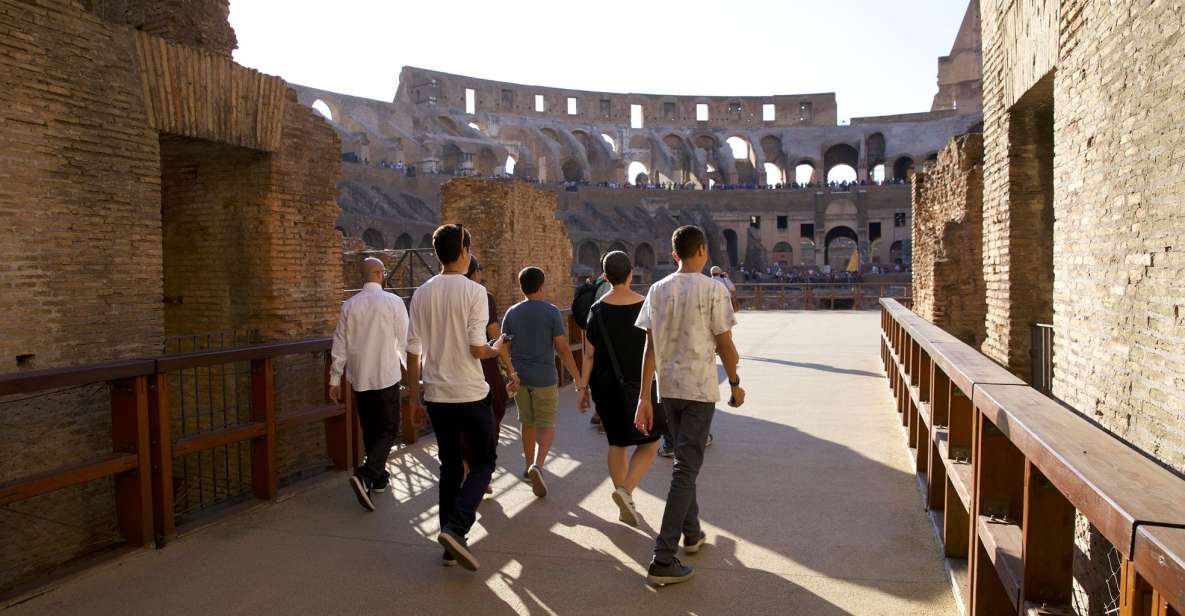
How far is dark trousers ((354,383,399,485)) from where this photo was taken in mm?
4789

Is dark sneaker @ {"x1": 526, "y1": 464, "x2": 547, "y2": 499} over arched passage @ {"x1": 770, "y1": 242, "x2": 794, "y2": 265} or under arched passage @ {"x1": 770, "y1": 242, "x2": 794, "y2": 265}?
under

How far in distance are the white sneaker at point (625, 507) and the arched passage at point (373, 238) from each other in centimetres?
2800

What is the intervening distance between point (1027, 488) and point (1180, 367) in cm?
177

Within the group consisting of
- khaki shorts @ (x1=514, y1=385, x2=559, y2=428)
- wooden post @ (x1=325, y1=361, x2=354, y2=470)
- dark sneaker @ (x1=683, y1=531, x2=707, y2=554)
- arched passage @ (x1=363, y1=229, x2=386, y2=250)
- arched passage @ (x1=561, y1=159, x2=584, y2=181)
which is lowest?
dark sneaker @ (x1=683, y1=531, x2=707, y2=554)

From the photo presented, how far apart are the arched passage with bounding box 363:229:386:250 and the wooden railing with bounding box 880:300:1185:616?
29.2m

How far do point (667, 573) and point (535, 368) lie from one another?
1877 millimetres

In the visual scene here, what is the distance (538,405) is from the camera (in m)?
5.11

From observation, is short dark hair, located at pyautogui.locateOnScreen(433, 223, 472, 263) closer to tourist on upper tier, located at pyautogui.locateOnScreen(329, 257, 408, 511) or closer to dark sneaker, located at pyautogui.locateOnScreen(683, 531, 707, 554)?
tourist on upper tier, located at pyautogui.locateOnScreen(329, 257, 408, 511)

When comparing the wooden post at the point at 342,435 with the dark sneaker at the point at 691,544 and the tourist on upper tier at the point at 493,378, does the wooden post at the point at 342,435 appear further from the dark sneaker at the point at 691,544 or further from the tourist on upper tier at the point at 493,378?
the dark sneaker at the point at 691,544

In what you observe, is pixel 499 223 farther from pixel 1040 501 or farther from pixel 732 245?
pixel 732 245

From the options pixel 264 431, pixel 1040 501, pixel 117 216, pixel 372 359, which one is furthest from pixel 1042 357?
pixel 117 216

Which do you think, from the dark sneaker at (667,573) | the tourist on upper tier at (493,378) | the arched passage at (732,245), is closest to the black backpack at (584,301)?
the tourist on upper tier at (493,378)

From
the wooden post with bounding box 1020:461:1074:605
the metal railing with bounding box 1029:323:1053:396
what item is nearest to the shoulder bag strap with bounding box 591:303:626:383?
the wooden post with bounding box 1020:461:1074:605

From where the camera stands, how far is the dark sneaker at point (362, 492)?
14.9ft
